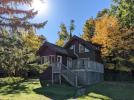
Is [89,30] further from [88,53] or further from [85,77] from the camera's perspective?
[85,77]

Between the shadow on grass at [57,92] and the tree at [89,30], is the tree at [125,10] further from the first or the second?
the tree at [89,30]

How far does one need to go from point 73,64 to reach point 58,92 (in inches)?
480

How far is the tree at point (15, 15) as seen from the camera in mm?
21453

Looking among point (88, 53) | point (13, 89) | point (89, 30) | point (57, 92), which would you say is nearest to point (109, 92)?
point (57, 92)

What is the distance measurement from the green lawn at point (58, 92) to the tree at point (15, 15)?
28.2 ft

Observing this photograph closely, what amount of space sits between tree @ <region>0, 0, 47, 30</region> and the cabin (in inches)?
724

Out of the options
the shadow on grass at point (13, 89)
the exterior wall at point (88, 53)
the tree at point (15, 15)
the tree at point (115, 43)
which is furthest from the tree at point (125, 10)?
the tree at point (15, 15)

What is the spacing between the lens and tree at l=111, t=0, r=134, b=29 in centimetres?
4541

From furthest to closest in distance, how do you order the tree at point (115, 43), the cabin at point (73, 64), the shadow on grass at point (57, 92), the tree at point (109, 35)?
the tree at point (109, 35)
the tree at point (115, 43)
the cabin at point (73, 64)
the shadow on grass at point (57, 92)

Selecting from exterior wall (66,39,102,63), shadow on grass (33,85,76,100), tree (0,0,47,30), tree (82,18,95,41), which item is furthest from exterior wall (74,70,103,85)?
tree (82,18,95,41)

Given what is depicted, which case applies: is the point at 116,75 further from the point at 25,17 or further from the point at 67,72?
the point at 25,17

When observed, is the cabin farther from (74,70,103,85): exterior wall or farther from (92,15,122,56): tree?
(92,15,122,56): tree

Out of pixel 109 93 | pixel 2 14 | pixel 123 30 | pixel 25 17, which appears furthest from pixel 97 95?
pixel 123 30

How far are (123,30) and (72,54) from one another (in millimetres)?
8946
